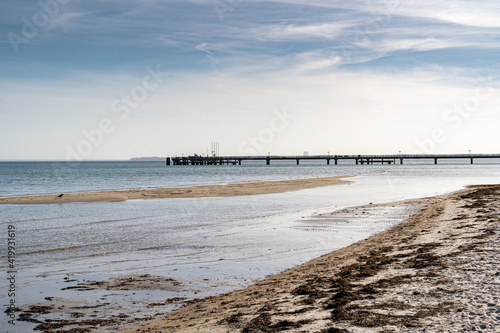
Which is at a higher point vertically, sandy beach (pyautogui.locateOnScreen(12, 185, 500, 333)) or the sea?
sandy beach (pyautogui.locateOnScreen(12, 185, 500, 333))

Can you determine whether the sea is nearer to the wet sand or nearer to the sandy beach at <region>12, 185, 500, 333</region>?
the sandy beach at <region>12, 185, 500, 333</region>

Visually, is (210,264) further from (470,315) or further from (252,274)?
(470,315)

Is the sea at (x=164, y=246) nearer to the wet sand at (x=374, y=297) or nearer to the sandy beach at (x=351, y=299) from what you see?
the sandy beach at (x=351, y=299)

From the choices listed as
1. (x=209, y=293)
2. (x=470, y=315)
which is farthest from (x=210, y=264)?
(x=470, y=315)

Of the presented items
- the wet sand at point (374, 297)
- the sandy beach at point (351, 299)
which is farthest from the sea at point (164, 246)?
the wet sand at point (374, 297)

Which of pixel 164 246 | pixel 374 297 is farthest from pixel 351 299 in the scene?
pixel 164 246

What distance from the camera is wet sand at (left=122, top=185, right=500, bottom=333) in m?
6.29

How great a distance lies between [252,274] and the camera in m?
11.3

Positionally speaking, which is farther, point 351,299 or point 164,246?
point 164,246

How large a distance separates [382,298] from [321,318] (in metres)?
1.28

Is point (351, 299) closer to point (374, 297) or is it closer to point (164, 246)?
point (374, 297)

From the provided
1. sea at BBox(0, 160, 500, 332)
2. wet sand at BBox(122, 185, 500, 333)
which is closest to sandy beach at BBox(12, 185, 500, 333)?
wet sand at BBox(122, 185, 500, 333)

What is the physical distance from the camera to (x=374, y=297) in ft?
24.4

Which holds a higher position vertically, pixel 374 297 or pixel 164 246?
pixel 374 297
